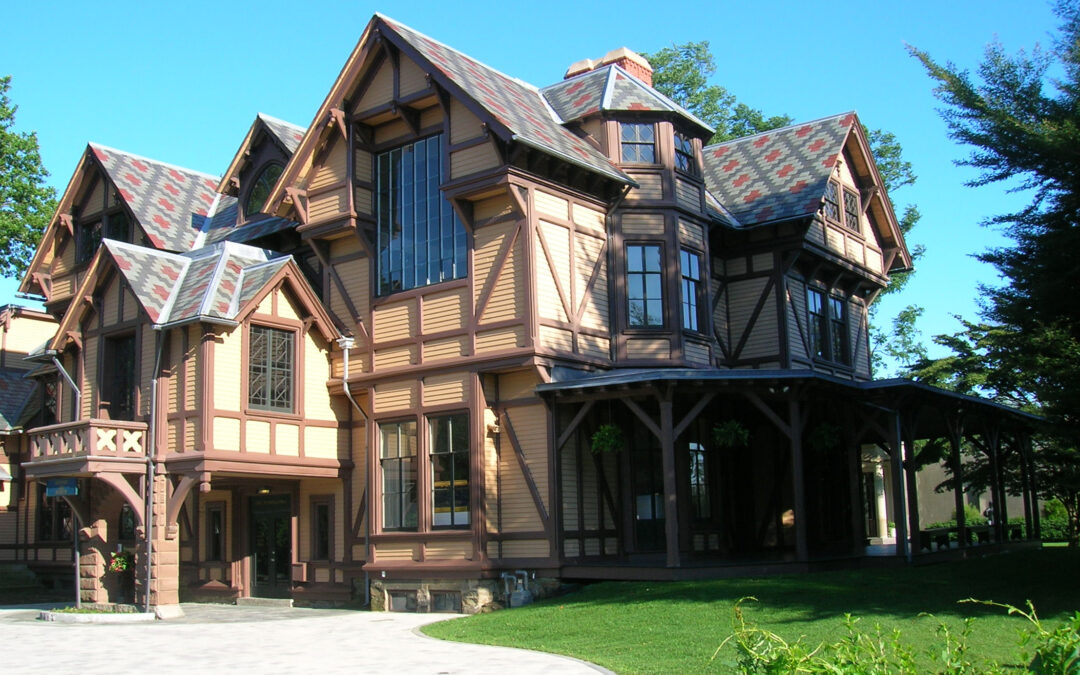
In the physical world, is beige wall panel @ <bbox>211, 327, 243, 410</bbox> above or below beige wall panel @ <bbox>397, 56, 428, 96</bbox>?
below

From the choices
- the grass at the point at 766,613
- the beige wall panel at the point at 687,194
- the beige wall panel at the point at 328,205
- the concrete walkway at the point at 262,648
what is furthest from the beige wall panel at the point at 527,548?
the beige wall panel at the point at 328,205

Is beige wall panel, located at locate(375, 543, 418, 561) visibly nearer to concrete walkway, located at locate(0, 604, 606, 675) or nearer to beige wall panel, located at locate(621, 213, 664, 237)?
concrete walkway, located at locate(0, 604, 606, 675)

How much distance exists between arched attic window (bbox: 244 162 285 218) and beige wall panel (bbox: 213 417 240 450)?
773cm

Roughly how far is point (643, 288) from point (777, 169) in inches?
249

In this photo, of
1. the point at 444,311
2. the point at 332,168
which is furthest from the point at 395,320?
the point at 332,168

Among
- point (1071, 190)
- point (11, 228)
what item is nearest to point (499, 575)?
point (1071, 190)

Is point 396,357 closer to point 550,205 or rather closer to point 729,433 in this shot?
point 550,205

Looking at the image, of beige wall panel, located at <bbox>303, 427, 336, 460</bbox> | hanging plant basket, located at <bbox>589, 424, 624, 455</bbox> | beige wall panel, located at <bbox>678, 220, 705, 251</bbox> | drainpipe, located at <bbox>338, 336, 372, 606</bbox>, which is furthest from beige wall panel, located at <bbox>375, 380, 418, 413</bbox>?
beige wall panel, located at <bbox>678, 220, 705, 251</bbox>

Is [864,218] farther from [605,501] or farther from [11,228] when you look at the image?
[11,228]

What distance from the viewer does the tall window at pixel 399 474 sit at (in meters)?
22.2


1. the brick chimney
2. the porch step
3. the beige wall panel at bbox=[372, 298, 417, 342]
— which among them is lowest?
the porch step

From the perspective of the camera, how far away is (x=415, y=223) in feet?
75.4

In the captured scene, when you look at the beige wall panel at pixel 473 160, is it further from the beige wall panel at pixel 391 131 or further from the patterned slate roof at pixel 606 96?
the patterned slate roof at pixel 606 96

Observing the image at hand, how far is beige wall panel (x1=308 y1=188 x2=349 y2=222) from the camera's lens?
2380 cm
